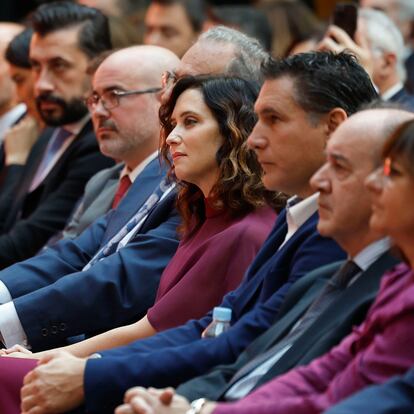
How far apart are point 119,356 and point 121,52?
1830 millimetres

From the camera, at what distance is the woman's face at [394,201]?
256 centimetres

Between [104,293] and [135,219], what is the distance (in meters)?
0.33

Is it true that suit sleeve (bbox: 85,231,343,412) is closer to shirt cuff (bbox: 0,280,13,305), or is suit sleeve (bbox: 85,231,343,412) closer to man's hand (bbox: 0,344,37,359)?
man's hand (bbox: 0,344,37,359)

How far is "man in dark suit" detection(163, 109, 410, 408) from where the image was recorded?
2775 millimetres

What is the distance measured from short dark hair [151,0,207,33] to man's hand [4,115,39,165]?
170cm

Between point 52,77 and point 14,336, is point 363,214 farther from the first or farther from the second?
point 52,77

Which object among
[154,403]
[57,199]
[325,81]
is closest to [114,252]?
[57,199]

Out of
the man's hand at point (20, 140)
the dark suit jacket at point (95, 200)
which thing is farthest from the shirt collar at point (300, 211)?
the man's hand at point (20, 140)

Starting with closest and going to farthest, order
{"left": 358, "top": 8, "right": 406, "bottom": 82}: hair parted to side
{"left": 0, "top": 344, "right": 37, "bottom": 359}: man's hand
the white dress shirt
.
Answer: {"left": 0, "top": 344, "right": 37, "bottom": 359}: man's hand, {"left": 358, "top": 8, "right": 406, "bottom": 82}: hair parted to side, the white dress shirt

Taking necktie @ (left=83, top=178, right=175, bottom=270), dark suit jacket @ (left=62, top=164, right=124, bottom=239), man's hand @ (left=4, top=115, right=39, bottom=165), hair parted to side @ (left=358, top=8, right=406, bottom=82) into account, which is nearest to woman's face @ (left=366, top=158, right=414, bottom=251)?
necktie @ (left=83, top=178, right=175, bottom=270)

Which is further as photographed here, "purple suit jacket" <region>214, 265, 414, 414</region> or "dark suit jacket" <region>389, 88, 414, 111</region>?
"dark suit jacket" <region>389, 88, 414, 111</region>

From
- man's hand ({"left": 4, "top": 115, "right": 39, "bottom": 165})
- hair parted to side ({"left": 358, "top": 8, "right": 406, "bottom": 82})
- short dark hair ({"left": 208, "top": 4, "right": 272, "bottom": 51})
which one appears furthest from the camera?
short dark hair ({"left": 208, "top": 4, "right": 272, "bottom": 51})

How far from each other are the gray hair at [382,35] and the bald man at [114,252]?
162 centimetres

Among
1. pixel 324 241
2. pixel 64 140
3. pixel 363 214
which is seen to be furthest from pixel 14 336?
pixel 64 140
